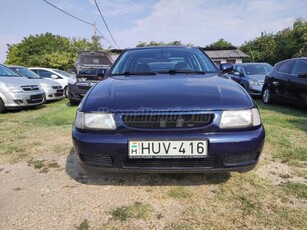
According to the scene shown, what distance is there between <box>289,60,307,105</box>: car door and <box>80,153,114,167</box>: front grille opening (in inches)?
209

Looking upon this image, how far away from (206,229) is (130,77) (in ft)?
5.58

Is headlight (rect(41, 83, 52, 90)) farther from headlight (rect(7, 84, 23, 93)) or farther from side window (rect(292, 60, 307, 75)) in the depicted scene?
side window (rect(292, 60, 307, 75))

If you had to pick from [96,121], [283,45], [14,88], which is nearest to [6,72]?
[14,88]

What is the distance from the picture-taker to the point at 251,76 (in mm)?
9453

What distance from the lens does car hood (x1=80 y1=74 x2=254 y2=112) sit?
218 cm

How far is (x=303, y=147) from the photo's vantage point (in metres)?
3.61

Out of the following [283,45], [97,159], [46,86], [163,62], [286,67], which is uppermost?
[283,45]

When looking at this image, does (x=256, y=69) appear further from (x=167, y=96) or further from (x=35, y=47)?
(x=35, y=47)

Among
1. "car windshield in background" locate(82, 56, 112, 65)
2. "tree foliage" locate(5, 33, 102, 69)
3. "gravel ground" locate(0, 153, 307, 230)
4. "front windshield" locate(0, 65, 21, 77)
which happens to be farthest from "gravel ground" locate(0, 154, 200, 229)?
"tree foliage" locate(5, 33, 102, 69)

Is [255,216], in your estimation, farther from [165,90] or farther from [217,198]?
[165,90]

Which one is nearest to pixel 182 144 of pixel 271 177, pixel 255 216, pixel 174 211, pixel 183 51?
pixel 174 211

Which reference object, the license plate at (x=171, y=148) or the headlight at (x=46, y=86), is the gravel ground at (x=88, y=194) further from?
the headlight at (x=46, y=86)

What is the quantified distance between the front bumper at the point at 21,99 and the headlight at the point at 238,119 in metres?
6.43

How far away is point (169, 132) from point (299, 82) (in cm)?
532
